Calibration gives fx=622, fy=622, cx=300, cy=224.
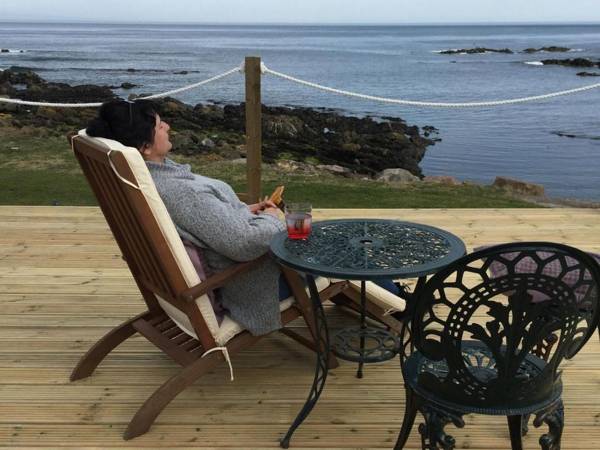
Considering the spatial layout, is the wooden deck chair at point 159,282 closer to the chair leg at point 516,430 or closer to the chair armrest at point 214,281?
the chair armrest at point 214,281

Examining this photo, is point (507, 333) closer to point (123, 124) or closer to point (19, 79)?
point (123, 124)

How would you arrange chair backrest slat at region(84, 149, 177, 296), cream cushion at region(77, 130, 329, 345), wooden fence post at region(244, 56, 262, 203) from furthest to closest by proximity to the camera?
wooden fence post at region(244, 56, 262, 203) < chair backrest slat at region(84, 149, 177, 296) < cream cushion at region(77, 130, 329, 345)

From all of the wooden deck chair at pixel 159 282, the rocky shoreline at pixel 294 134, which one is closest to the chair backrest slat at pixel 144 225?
the wooden deck chair at pixel 159 282

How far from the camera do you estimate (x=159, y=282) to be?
2.19m

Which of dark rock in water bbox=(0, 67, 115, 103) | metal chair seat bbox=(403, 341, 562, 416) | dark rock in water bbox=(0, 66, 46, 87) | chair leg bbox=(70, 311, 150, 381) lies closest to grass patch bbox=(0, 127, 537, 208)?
chair leg bbox=(70, 311, 150, 381)

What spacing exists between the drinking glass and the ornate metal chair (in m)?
0.61

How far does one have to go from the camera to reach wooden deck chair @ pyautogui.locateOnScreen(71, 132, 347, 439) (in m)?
1.94

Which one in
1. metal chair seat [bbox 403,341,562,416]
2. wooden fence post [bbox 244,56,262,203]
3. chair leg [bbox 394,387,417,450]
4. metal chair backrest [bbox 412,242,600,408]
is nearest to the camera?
metal chair backrest [bbox 412,242,600,408]

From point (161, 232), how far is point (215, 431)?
0.69 metres

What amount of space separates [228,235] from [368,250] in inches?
18.2

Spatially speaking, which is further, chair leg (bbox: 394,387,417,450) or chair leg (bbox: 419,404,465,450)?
chair leg (bbox: 394,387,417,450)

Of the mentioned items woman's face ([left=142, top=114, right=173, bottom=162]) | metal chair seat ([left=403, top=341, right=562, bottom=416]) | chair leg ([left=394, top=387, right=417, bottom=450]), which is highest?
woman's face ([left=142, top=114, right=173, bottom=162])

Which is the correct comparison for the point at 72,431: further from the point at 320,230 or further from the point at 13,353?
the point at 320,230

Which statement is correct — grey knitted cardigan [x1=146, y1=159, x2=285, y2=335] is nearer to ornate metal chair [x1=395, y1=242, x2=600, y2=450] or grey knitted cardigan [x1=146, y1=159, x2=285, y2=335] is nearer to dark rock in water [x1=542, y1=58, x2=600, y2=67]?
ornate metal chair [x1=395, y1=242, x2=600, y2=450]
